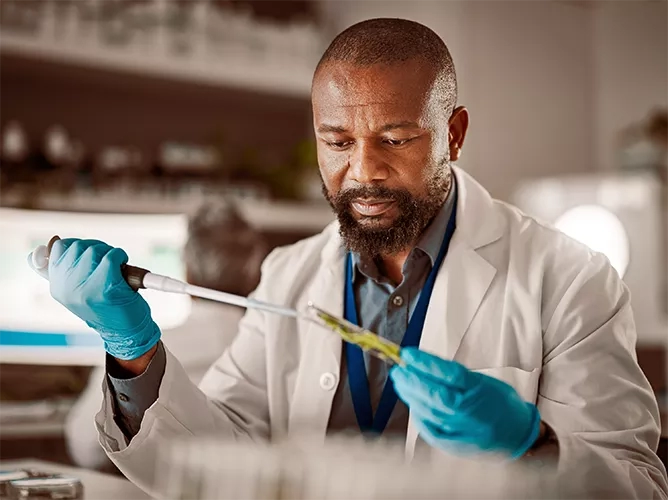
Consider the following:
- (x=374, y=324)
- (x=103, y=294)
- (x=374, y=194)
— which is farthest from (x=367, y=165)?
(x=103, y=294)

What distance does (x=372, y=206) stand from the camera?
1380 millimetres

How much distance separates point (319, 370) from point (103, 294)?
1.30 feet

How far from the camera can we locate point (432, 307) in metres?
1.45

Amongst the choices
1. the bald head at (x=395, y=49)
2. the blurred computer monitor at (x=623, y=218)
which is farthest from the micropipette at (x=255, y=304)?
the blurred computer monitor at (x=623, y=218)

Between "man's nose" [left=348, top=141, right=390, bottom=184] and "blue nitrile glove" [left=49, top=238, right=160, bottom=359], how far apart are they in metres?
0.36

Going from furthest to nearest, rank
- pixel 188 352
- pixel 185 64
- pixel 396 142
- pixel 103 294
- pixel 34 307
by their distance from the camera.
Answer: pixel 185 64 < pixel 34 307 < pixel 188 352 < pixel 396 142 < pixel 103 294

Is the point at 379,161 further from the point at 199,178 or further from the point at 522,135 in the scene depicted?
the point at 522,135

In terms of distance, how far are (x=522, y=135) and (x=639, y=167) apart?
567 mm

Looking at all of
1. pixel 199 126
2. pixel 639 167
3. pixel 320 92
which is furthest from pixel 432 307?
pixel 639 167

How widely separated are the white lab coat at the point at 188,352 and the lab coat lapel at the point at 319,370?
0.76 meters

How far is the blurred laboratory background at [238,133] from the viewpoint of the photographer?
2.92 m

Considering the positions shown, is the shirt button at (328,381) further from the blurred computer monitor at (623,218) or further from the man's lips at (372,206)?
the blurred computer monitor at (623,218)

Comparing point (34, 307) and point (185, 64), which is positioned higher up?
point (185, 64)

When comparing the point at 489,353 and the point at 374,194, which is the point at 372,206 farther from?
the point at 489,353
